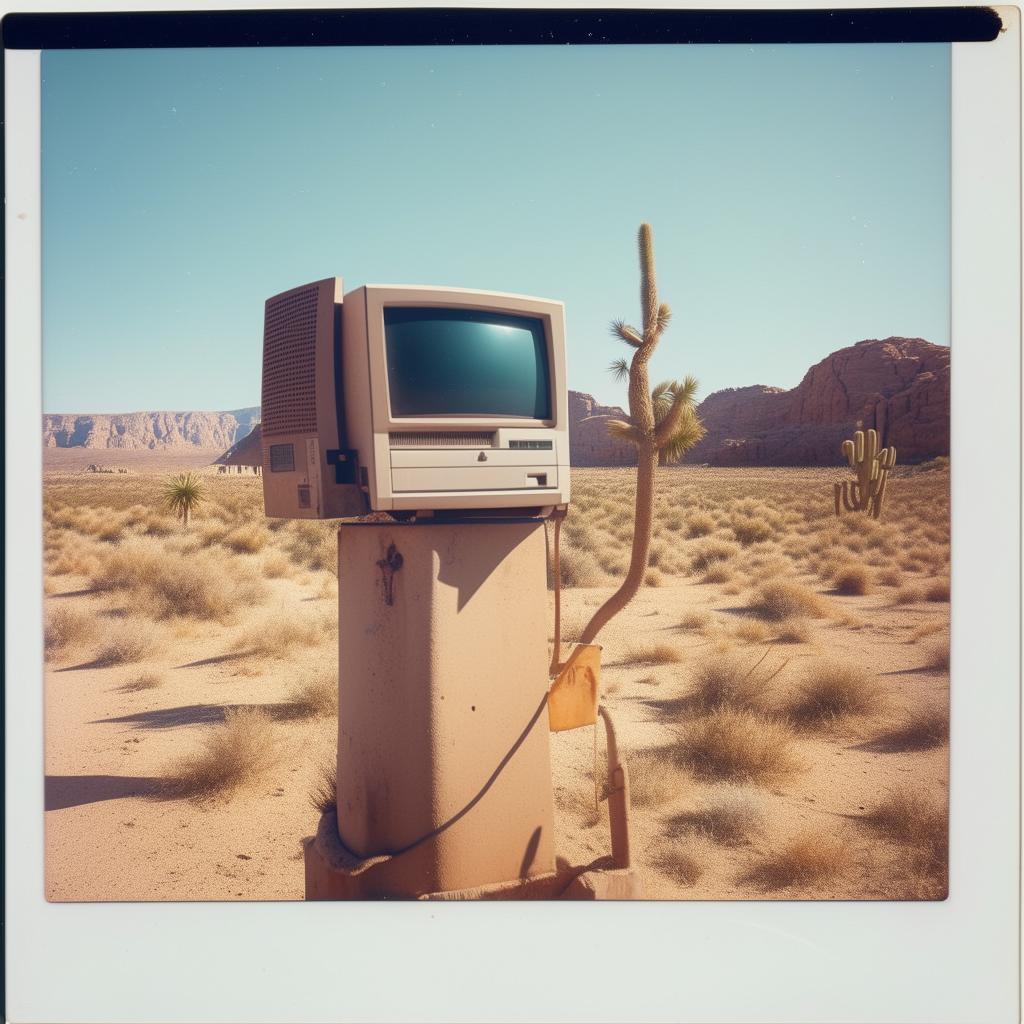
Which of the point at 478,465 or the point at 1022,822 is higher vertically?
the point at 478,465

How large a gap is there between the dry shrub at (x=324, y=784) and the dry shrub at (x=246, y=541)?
305 inches

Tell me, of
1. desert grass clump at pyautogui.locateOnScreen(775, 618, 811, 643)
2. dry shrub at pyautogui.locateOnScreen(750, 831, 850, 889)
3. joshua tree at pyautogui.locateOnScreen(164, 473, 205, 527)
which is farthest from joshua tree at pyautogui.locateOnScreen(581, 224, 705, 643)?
joshua tree at pyautogui.locateOnScreen(164, 473, 205, 527)

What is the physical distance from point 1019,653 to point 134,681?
17.4 ft

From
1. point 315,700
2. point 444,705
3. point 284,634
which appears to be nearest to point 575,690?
point 444,705

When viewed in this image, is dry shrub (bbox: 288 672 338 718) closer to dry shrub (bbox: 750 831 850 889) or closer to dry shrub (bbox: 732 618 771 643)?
dry shrub (bbox: 750 831 850 889)

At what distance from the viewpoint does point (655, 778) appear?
3.80m

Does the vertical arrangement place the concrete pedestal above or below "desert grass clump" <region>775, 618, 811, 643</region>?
above

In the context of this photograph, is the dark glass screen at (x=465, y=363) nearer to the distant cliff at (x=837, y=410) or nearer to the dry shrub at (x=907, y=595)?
the dry shrub at (x=907, y=595)

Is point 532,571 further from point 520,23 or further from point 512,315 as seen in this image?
point 520,23

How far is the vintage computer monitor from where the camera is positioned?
1979 millimetres

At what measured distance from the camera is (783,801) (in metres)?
3.71

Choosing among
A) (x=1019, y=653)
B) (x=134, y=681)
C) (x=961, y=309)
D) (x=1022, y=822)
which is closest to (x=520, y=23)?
(x=961, y=309)

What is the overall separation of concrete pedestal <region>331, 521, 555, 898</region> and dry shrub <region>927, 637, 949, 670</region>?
175 inches

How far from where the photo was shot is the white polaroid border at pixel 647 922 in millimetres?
2283
